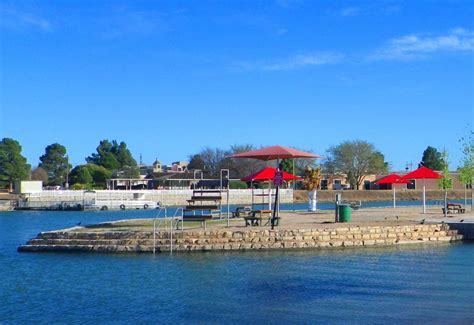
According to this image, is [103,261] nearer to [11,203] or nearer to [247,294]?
[247,294]

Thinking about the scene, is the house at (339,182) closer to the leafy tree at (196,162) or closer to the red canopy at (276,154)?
the leafy tree at (196,162)

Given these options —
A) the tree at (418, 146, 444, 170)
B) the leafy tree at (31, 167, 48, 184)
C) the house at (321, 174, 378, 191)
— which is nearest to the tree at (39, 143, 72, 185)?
the leafy tree at (31, 167, 48, 184)

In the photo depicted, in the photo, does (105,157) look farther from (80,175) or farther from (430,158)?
(430,158)

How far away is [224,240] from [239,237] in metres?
0.57

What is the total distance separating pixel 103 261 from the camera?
22125 mm

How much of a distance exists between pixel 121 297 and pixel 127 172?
112m

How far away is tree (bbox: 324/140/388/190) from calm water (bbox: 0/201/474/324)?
9189cm

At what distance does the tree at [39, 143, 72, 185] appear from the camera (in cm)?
11844

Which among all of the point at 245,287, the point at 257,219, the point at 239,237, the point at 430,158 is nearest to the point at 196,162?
the point at 430,158

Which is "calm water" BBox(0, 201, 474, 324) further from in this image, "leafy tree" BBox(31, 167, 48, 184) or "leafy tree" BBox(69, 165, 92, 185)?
"leafy tree" BBox(31, 167, 48, 184)

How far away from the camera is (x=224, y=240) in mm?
24078

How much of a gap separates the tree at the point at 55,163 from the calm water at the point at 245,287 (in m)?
97.0

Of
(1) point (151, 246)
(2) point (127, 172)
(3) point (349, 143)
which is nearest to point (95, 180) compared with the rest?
(2) point (127, 172)

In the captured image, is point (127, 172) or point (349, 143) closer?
point (349, 143)
